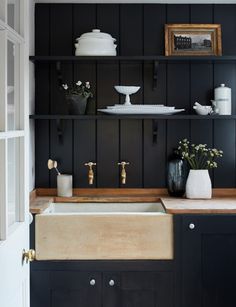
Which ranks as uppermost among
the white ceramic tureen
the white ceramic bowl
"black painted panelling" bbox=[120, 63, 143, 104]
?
the white ceramic tureen

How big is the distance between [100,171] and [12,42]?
172 centimetres

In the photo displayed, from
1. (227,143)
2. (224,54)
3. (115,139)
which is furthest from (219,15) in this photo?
(115,139)

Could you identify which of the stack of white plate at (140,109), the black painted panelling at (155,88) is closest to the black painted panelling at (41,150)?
the stack of white plate at (140,109)

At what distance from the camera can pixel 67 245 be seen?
9.27 ft

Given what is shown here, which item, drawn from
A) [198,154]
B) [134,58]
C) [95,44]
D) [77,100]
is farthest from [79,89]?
[198,154]

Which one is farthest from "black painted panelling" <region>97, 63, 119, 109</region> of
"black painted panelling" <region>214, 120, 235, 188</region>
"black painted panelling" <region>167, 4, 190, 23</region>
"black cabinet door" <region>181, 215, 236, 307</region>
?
"black cabinet door" <region>181, 215, 236, 307</region>

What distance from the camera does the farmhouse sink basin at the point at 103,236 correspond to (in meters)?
2.82

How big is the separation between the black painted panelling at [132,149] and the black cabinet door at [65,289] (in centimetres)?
81

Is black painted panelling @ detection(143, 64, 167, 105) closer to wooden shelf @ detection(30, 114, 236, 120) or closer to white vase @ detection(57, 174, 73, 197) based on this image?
wooden shelf @ detection(30, 114, 236, 120)

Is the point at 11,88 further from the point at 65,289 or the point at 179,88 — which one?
the point at 179,88

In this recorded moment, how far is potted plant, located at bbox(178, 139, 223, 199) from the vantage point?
10.6 ft

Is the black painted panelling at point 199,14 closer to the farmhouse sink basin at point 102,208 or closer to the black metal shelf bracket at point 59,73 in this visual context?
the black metal shelf bracket at point 59,73

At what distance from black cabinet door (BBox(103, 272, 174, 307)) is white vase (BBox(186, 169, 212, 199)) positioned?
609 mm

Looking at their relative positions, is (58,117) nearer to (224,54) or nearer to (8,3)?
(224,54)
